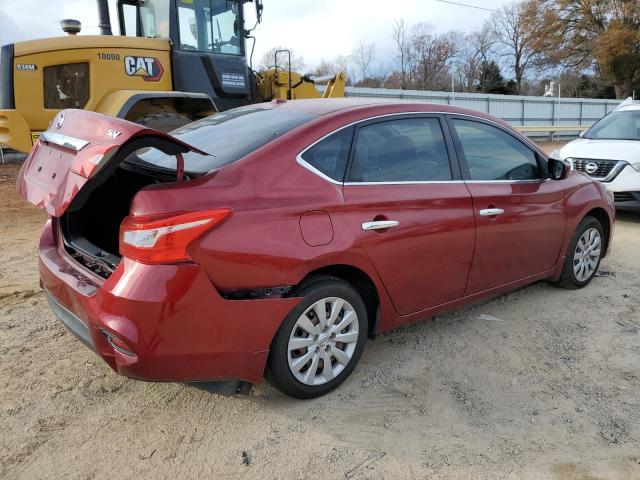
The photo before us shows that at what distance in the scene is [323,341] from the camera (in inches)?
117

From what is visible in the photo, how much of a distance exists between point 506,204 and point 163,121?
4.82m

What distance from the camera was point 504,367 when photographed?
3.42 m

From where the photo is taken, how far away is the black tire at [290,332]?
111 inches

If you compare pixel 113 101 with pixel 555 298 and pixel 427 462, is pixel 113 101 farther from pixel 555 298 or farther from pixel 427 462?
pixel 427 462

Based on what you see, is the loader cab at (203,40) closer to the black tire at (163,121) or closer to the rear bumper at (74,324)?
the black tire at (163,121)

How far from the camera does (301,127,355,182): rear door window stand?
9.81ft

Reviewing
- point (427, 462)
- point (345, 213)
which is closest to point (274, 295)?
point (345, 213)

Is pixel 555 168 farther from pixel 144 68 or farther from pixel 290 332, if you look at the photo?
pixel 144 68

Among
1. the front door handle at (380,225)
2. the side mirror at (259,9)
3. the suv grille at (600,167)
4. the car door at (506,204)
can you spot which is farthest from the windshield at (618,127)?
the front door handle at (380,225)

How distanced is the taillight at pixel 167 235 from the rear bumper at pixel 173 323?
0.05 metres

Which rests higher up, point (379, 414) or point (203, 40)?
point (203, 40)

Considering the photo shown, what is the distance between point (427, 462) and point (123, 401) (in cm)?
169

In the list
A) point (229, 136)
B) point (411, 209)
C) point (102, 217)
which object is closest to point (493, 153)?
point (411, 209)

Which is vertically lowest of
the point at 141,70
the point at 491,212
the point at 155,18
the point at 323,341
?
the point at 323,341
